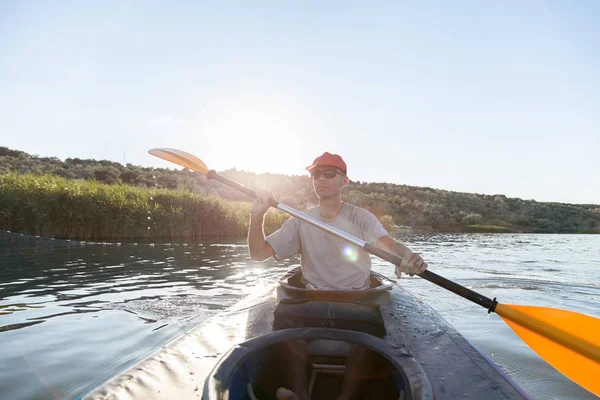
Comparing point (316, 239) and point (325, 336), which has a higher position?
point (316, 239)

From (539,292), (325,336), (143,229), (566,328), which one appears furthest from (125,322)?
(143,229)

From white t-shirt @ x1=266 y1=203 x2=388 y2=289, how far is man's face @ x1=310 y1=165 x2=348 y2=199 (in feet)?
0.77

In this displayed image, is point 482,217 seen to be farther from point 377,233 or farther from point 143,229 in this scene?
point 377,233

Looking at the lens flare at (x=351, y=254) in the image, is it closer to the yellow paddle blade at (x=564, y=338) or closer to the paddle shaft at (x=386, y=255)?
the paddle shaft at (x=386, y=255)

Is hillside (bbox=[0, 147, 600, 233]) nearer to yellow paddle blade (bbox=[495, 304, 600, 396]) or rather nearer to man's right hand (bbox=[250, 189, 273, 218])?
man's right hand (bbox=[250, 189, 273, 218])

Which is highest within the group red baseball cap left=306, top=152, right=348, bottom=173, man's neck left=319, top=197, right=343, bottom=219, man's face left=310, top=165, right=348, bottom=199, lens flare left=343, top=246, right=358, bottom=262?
red baseball cap left=306, top=152, right=348, bottom=173

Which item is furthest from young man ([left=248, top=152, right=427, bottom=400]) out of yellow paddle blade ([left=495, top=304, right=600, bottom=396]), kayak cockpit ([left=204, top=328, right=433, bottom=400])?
kayak cockpit ([left=204, top=328, right=433, bottom=400])

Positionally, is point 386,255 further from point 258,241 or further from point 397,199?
point 397,199

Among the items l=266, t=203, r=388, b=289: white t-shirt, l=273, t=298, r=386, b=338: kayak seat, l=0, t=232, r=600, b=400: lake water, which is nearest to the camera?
l=273, t=298, r=386, b=338: kayak seat

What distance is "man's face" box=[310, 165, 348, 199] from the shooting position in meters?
3.40

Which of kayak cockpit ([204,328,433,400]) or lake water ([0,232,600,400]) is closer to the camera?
kayak cockpit ([204,328,433,400])

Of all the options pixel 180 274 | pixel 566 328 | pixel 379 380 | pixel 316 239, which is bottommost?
pixel 180 274

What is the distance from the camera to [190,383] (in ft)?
5.74

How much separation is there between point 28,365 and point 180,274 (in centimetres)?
440
